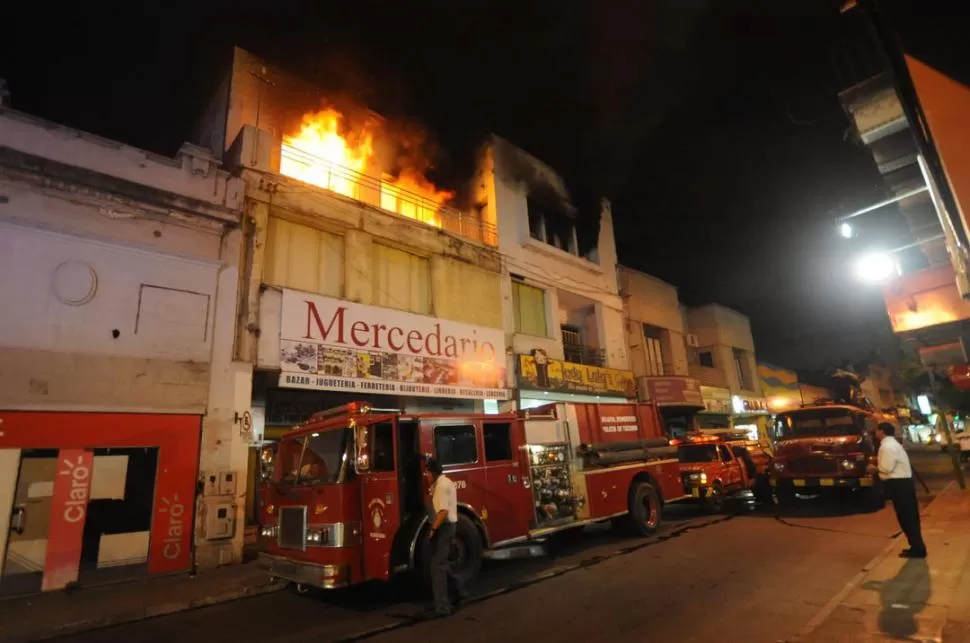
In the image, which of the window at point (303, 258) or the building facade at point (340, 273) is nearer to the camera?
the building facade at point (340, 273)

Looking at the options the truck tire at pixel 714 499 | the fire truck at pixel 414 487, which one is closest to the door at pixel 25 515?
Answer: the fire truck at pixel 414 487

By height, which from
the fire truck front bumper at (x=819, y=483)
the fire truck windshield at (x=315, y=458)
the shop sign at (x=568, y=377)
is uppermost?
the shop sign at (x=568, y=377)

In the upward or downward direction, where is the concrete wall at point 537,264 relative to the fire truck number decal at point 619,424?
upward

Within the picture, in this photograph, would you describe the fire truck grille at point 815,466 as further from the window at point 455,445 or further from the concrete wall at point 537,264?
the window at point 455,445

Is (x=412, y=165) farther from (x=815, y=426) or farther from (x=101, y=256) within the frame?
(x=815, y=426)

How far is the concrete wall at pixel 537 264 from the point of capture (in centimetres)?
1716

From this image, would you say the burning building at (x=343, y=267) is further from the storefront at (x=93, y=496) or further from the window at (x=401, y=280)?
the storefront at (x=93, y=496)

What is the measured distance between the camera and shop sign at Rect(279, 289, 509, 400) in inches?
451

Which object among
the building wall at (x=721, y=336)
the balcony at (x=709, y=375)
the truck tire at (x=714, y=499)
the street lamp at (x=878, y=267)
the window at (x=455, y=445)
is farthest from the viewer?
the building wall at (x=721, y=336)

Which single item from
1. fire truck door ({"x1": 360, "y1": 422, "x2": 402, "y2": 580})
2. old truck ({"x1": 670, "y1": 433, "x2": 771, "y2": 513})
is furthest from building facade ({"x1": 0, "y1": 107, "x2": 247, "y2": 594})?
old truck ({"x1": 670, "y1": 433, "x2": 771, "y2": 513})

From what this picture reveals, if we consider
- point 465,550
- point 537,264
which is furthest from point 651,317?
point 465,550

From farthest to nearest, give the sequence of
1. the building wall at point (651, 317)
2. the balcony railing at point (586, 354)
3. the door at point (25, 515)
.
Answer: the building wall at point (651, 317) < the balcony railing at point (586, 354) < the door at point (25, 515)

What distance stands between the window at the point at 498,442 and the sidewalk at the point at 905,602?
455cm

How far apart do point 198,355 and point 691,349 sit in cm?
2335
